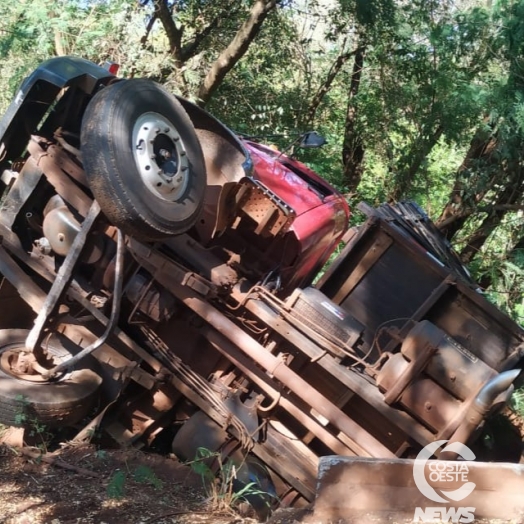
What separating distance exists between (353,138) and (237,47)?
9.78 ft

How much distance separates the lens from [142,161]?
3533mm

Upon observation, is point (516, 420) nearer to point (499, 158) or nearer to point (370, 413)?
point (370, 413)

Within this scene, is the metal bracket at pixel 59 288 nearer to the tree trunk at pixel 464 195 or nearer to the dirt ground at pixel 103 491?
the dirt ground at pixel 103 491

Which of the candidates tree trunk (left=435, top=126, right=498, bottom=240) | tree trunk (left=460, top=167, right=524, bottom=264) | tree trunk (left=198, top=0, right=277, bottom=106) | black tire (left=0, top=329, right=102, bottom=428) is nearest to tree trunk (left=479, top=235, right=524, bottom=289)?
tree trunk (left=460, top=167, right=524, bottom=264)

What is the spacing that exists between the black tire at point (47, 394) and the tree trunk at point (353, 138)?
759 cm

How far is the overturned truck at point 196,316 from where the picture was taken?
3605 millimetres

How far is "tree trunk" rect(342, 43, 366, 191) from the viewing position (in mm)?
10500

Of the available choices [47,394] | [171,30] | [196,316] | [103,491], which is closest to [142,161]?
[196,316]

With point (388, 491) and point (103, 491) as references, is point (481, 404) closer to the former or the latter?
point (388, 491)

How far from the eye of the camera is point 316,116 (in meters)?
11.4

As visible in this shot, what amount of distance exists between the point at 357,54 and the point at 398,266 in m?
6.66

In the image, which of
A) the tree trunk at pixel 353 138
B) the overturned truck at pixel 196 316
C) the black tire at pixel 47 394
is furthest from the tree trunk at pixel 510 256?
the black tire at pixel 47 394

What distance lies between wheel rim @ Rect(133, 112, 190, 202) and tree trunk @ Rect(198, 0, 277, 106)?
17.4 ft

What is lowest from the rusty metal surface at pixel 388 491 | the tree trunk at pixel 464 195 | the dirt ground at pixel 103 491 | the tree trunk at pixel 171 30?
the dirt ground at pixel 103 491
